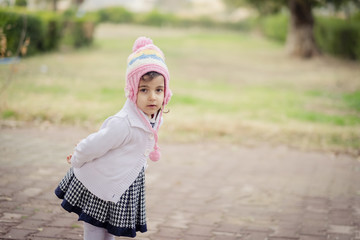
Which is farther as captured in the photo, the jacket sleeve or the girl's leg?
the girl's leg

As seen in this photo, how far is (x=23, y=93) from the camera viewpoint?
30.1 ft

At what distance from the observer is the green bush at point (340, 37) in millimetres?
20517

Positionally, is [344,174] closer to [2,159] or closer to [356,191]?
[356,191]

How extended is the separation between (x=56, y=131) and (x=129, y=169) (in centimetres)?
442

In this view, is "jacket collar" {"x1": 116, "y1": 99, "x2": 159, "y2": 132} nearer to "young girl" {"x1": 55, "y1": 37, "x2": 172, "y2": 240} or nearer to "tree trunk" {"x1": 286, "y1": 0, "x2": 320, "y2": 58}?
"young girl" {"x1": 55, "y1": 37, "x2": 172, "y2": 240}

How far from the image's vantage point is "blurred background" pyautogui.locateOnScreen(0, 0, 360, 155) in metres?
7.33

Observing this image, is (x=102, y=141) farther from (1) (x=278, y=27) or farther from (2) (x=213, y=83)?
(1) (x=278, y=27)

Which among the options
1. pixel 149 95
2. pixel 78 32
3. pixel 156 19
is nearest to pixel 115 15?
pixel 156 19

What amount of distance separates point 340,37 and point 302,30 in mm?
2277

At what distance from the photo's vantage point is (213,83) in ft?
42.7

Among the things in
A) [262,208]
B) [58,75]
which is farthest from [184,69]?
[262,208]

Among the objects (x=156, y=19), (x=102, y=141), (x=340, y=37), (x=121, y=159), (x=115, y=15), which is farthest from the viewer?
(x=156, y=19)

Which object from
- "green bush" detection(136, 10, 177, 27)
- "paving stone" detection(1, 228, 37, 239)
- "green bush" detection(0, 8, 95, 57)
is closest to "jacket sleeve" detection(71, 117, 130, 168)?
"paving stone" detection(1, 228, 37, 239)

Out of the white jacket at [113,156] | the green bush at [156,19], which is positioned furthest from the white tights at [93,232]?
the green bush at [156,19]
